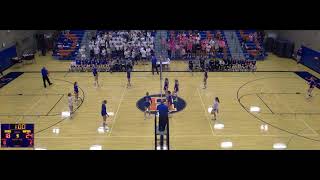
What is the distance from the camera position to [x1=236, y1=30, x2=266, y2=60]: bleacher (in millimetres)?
29062

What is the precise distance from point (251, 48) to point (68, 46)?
647 inches

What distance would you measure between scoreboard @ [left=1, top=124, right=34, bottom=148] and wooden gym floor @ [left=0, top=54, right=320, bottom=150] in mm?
2306

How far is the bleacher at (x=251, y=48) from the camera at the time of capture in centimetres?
2906

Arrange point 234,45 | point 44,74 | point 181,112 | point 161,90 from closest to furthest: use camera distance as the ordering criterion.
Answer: point 181,112 < point 161,90 < point 44,74 < point 234,45

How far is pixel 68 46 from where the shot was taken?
30.4 metres

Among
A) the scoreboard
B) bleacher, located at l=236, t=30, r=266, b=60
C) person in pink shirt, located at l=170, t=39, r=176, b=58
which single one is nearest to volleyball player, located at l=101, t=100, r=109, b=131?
the scoreboard

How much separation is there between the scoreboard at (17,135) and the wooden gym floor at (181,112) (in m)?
2.31

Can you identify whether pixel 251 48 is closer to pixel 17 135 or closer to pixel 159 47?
pixel 159 47

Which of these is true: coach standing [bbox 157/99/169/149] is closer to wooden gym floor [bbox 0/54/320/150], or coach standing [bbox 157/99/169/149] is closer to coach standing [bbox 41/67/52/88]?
wooden gym floor [bbox 0/54/320/150]

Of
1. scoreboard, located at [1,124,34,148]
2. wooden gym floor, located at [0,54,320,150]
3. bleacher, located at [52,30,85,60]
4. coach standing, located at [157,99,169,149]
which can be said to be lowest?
wooden gym floor, located at [0,54,320,150]

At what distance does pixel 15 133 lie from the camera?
11383 millimetres

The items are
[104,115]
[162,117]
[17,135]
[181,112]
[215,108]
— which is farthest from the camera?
[181,112]

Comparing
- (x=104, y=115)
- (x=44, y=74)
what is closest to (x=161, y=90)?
(x=104, y=115)
